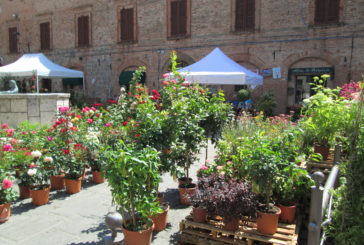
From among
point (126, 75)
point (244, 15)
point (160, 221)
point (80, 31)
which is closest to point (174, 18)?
point (244, 15)

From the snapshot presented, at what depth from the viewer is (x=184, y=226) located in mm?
3297

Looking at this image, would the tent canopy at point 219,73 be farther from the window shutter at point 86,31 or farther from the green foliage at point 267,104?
the window shutter at point 86,31

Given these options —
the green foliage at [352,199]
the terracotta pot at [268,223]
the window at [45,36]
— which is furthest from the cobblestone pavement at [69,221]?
the window at [45,36]

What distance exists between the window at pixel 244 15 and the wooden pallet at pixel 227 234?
1201cm

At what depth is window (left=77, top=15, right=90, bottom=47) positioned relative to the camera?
18.5 metres

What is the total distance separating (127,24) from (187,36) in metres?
4.05

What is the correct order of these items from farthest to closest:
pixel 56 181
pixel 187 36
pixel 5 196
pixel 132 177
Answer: pixel 187 36, pixel 56 181, pixel 5 196, pixel 132 177

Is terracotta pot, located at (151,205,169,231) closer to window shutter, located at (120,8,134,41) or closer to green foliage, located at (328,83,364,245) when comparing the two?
green foliage, located at (328,83,364,245)

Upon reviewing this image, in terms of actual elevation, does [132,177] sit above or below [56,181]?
above

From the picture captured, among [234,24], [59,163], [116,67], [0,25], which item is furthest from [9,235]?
[0,25]

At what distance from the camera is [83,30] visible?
1869 centimetres

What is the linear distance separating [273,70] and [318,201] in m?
11.8

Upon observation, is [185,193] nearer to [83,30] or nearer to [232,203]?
[232,203]

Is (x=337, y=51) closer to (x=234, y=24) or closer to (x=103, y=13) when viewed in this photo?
(x=234, y=24)
